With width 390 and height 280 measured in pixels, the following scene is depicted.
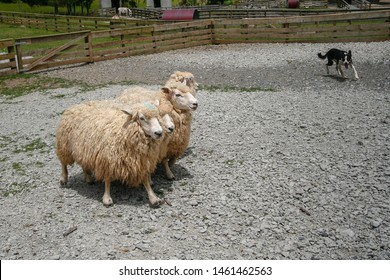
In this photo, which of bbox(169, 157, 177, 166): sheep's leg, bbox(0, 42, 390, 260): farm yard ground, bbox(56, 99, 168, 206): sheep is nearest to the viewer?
bbox(0, 42, 390, 260): farm yard ground

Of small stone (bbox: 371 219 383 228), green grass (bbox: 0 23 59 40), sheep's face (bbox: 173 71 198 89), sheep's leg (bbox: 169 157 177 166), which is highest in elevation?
green grass (bbox: 0 23 59 40)

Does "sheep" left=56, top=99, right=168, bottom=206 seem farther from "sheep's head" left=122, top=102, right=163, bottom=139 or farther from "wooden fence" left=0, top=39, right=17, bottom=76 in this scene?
"wooden fence" left=0, top=39, right=17, bottom=76

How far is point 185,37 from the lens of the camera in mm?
20141

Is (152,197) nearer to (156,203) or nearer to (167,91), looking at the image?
(156,203)

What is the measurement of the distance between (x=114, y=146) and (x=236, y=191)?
1975 millimetres

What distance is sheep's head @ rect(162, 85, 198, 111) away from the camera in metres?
6.05

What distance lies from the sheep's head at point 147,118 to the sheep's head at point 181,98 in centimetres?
96

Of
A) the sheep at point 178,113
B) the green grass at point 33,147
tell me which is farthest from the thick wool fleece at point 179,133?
the green grass at point 33,147

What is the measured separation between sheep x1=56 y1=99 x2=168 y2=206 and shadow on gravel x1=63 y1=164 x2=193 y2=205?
24 centimetres

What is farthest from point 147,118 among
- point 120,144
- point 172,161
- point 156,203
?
point 172,161

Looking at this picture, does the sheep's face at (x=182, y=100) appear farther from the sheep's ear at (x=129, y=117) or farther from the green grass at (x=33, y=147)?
the green grass at (x=33, y=147)

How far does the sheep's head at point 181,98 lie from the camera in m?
6.05

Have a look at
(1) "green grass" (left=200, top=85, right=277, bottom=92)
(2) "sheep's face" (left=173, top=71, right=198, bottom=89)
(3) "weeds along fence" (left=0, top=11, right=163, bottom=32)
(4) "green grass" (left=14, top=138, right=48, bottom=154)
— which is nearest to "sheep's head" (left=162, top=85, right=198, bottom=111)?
(2) "sheep's face" (left=173, top=71, right=198, bottom=89)

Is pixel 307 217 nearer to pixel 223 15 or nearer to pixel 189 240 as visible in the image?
pixel 189 240
